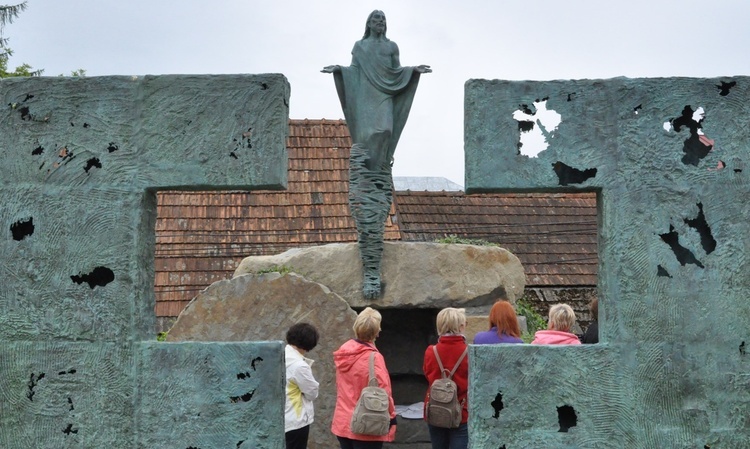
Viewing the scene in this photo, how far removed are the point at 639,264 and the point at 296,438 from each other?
2429 millimetres

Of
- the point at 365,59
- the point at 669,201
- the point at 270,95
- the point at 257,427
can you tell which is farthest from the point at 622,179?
the point at 365,59

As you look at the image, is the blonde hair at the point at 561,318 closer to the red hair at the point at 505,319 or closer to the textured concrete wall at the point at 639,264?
the red hair at the point at 505,319

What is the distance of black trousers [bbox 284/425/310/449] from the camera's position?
561cm

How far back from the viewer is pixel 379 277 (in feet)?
25.8

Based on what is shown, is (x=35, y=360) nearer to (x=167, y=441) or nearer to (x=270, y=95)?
(x=167, y=441)

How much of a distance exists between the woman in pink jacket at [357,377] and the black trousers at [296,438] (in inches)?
7.1

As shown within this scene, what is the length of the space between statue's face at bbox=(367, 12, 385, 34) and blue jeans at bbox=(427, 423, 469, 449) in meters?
3.22

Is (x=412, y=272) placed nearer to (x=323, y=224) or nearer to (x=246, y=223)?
(x=323, y=224)

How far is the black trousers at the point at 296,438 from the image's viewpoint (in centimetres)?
561

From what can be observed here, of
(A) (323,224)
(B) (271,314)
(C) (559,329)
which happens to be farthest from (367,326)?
(A) (323,224)

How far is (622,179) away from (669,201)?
0.70 ft

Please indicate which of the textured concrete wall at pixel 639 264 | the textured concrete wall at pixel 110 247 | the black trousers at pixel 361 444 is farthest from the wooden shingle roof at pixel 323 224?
the textured concrete wall at pixel 639 264

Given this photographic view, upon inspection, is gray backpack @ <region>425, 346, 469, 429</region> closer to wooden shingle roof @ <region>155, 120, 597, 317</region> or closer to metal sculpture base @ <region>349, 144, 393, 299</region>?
metal sculpture base @ <region>349, 144, 393, 299</region>

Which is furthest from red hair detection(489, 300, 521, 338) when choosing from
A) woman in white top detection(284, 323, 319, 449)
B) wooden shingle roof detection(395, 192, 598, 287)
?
wooden shingle roof detection(395, 192, 598, 287)
